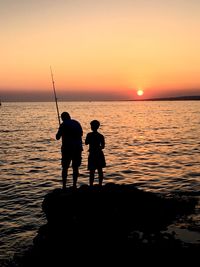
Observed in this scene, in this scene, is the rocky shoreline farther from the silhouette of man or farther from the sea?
the silhouette of man

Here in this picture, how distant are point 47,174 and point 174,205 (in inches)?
Answer: 393

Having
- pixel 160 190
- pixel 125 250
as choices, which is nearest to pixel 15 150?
pixel 160 190

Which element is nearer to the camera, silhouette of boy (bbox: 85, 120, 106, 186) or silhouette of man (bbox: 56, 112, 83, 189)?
silhouette of man (bbox: 56, 112, 83, 189)

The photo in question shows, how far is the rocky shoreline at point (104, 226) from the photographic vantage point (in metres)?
7.88

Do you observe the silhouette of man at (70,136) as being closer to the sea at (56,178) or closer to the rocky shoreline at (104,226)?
the rocky shoreline at (104,226)

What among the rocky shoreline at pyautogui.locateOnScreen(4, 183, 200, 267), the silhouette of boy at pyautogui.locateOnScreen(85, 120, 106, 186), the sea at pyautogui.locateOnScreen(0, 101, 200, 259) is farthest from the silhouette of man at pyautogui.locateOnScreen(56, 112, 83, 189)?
the sea at pyautogui.locateOnScreen(0, 101, 200, 259)

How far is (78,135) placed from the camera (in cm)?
1040

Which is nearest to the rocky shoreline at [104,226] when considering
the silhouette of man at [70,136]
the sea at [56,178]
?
the sea at [56,178]

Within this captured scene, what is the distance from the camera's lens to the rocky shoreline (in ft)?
25.9

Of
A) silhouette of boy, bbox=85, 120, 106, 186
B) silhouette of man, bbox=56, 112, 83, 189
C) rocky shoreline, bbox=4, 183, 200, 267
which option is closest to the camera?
rocky shoreline, bbox=4, 183, 200, 267

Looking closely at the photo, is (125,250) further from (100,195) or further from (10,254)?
(10,254)

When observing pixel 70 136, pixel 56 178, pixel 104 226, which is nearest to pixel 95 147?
pixel 70 136

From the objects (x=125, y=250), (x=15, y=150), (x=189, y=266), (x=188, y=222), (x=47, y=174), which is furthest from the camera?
(x=15, y=150)

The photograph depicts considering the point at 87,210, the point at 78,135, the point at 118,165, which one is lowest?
the point at 118,165
